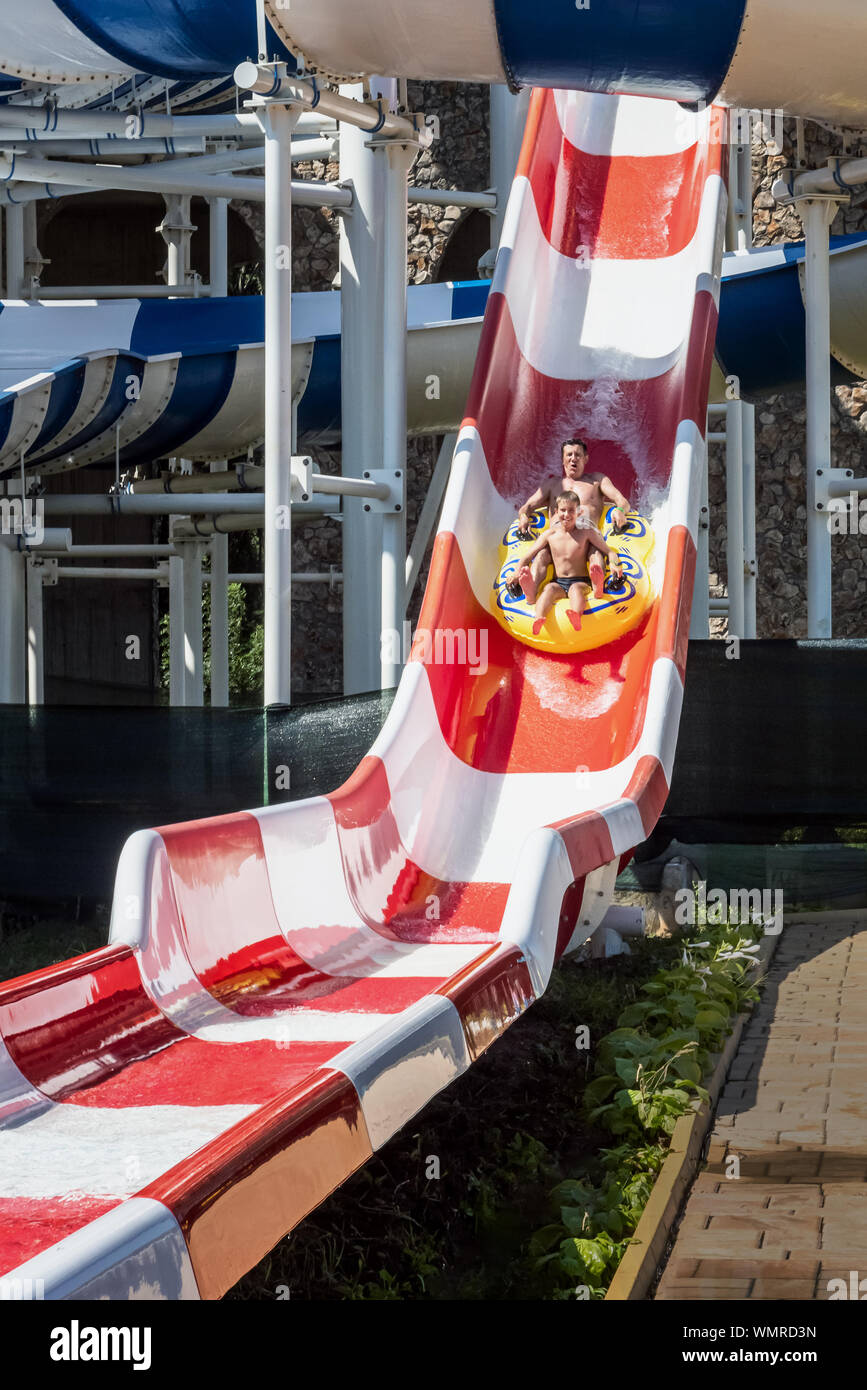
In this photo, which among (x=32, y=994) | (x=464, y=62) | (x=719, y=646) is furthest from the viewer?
(x=719, y=646)

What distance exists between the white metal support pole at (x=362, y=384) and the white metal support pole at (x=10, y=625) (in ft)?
4.84

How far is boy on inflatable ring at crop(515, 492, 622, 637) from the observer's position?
18.7ft

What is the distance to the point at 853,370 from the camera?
7.83 meters

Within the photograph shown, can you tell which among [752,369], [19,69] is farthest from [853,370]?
[19,69]

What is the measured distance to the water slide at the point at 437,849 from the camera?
7.42 ft

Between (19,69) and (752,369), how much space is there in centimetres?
385

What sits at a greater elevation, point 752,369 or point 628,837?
point 752,369

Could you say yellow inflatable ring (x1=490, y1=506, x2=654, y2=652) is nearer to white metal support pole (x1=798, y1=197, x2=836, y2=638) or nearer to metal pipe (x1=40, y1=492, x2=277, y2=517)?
white metal support pole (x1=798, y1=197, x2=836, y2=638)

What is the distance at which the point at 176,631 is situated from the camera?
8008 mm

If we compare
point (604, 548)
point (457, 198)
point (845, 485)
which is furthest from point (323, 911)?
point (457, 198)

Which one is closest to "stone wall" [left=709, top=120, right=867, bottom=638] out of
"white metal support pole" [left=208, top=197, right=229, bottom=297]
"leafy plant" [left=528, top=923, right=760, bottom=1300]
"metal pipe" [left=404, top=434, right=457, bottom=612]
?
"metal pipe" [left=404, top=434, right=457, bottom=612]

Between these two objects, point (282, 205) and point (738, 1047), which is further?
point (282, 205)

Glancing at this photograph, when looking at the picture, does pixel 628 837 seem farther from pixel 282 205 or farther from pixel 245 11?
pixel 245 11

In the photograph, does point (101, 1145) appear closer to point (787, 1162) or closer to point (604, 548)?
point (787, 1162)
